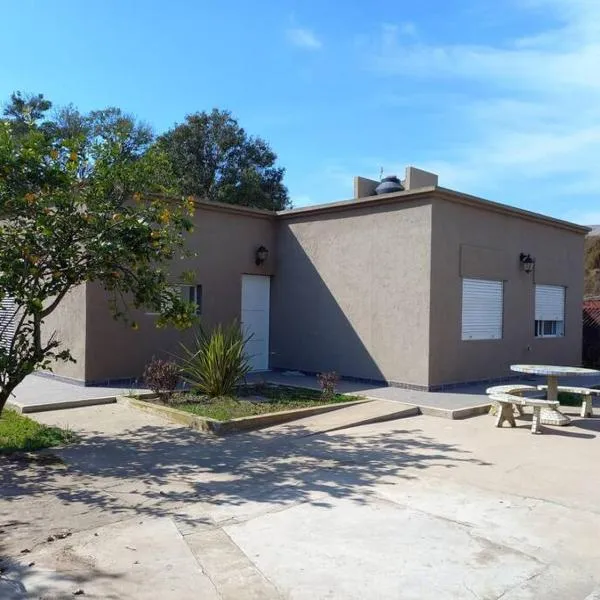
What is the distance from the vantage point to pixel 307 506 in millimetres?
5340

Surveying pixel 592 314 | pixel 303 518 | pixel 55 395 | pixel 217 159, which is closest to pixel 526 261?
pixel 592 314

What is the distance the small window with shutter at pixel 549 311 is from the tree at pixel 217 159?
48.4 feet

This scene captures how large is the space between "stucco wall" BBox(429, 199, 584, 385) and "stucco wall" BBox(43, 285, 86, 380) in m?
6.64

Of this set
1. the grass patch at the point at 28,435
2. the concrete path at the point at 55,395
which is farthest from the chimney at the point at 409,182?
the grass patch at the point at 28,435

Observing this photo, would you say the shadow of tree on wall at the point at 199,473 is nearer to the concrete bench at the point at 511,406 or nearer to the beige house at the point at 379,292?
the concrete bench at the point at 511,406

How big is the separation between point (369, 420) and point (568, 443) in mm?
2736

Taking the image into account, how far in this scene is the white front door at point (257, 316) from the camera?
14375 mm

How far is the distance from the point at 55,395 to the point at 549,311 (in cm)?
1130

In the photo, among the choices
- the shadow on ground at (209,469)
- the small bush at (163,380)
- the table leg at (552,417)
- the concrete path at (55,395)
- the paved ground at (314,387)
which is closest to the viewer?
the shadow on ground at (209,469)

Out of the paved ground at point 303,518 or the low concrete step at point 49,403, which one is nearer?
the paved ground at point 303,518

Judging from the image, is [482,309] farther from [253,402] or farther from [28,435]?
[28,435]

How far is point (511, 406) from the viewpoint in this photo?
349 inches

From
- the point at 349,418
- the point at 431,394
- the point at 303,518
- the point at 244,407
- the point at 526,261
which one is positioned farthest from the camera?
the point at 526,261

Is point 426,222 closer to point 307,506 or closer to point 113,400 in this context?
point 113,400
